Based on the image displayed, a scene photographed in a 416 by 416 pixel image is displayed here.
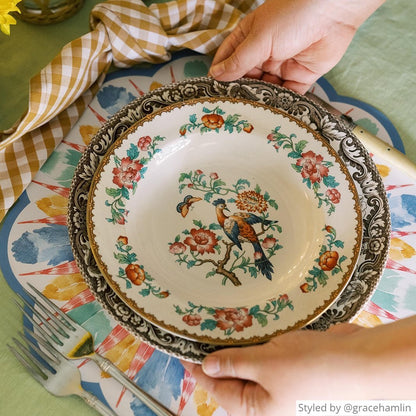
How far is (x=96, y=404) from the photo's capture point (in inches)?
25.1

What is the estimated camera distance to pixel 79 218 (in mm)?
669

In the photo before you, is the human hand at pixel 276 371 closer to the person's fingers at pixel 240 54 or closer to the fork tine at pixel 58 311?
the fork tine at pixel 58 311

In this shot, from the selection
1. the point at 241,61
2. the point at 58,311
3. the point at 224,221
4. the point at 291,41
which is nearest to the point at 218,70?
the point at 241,61

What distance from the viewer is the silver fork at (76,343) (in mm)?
644

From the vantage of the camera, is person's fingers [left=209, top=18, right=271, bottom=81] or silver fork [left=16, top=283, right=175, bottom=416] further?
person's fingers [left=209, top=18, right=271, bottom=81]

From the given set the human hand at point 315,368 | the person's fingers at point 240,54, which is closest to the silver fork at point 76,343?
the human hand at point 315,368

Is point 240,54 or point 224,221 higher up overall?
point 240,54

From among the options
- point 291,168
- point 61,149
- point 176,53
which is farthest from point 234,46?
point 61,149

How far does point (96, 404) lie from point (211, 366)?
0.19 metres

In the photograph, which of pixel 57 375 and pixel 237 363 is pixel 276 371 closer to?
pixel 237 363

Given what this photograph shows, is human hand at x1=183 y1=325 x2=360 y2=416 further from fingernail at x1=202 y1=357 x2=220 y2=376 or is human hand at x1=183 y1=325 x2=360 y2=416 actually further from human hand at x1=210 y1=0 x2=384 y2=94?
human hand at x1=210 y1=0 x2=384 y2=94

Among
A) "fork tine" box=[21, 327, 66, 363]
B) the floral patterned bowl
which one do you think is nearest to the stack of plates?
the floral patterned bowl

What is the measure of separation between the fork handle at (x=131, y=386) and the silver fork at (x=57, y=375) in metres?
0.04

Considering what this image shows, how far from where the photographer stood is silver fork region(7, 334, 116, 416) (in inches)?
25.2
